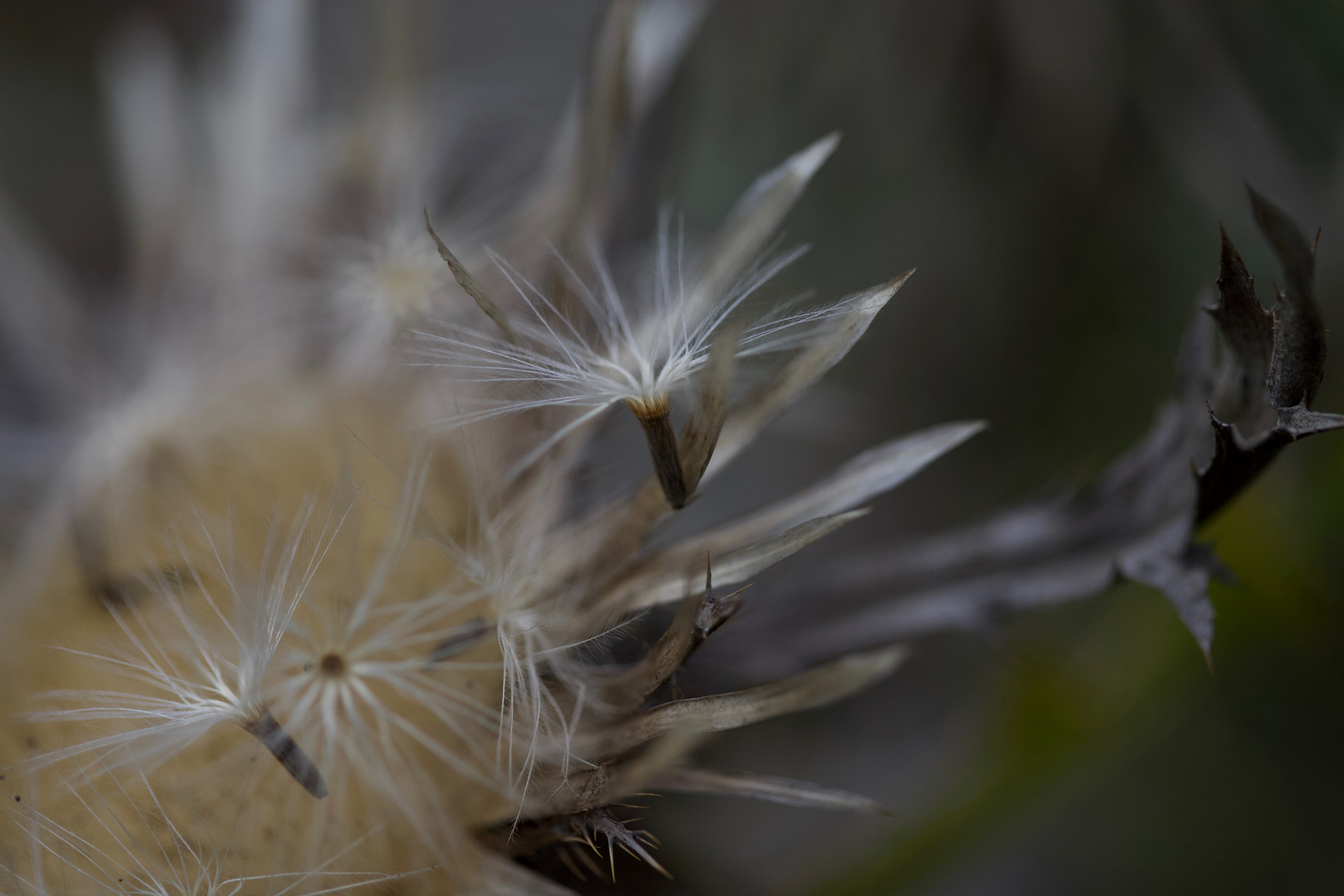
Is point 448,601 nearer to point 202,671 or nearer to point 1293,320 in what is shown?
point 202,671

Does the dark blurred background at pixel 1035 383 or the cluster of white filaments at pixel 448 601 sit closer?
the cluster of white filaments at pixel 448 601

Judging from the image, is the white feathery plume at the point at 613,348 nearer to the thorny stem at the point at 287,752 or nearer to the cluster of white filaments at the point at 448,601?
the cluster of white filaments at the point at 448,601

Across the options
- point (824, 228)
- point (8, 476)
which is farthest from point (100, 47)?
point (824, 228)

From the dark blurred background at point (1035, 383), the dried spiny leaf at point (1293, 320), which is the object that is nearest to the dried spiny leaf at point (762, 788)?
the dark blurred background at point (1035, 383)

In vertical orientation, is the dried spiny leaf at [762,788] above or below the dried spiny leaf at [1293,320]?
below

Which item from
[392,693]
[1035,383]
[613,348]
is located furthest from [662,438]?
[1035,383]

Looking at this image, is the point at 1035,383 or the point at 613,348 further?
the point at 1035,383

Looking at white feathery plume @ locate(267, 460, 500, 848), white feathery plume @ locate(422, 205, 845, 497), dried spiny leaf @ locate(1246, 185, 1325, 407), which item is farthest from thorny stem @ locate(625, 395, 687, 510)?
dried spiny leaf @ locate(1246, 185, 1325, 407)
